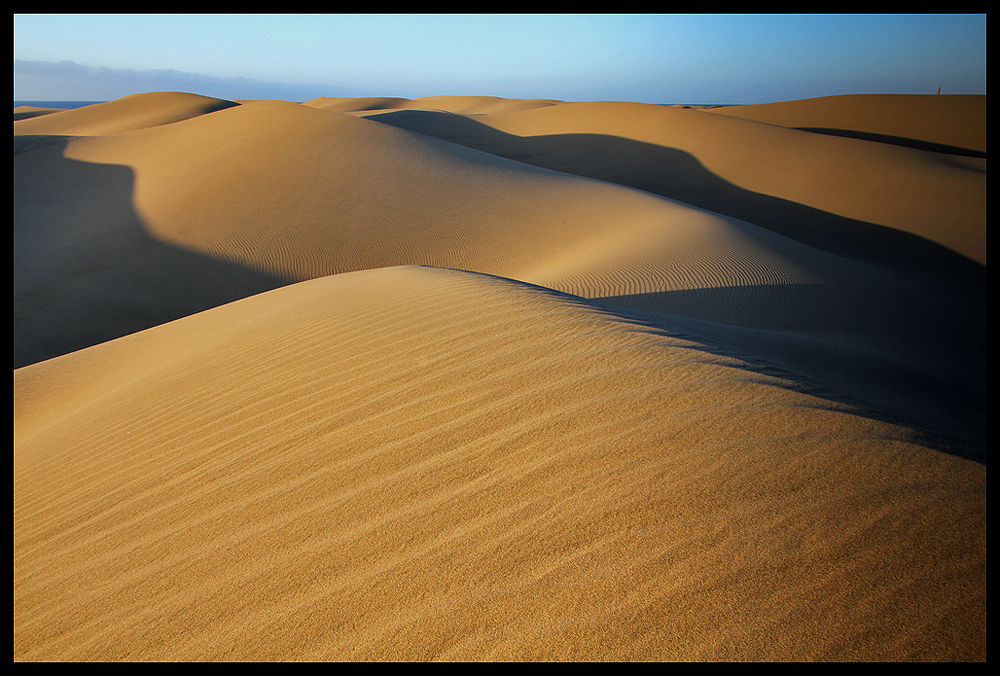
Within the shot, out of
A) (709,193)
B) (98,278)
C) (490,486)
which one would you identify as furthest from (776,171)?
(490,486)

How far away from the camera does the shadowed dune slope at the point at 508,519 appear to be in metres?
1.57

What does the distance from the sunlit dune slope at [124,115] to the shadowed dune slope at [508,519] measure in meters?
43.9

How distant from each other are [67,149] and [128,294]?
10572 mm

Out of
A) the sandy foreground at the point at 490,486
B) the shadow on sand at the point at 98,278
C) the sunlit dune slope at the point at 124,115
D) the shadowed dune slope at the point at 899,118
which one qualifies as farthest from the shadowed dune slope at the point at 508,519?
the sunlit dune slope at the point at 124,115

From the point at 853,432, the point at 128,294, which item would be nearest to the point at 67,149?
the point at 128,294

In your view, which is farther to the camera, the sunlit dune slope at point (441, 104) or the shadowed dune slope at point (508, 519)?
the sunlit dune slope at point (441, 104)

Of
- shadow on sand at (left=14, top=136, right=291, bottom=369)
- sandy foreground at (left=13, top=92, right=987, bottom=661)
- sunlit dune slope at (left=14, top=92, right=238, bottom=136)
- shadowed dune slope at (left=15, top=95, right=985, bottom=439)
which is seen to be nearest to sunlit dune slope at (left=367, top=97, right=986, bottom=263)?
shadowed dune slope at (left=15, top=95, right=985, bottom=439)

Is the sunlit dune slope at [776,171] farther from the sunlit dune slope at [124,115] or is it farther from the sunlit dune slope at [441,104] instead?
the sunlit dune slope at [441,104]

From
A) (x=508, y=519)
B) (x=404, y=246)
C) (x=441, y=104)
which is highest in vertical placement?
(x=441, y=104)

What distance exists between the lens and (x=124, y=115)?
141 ft

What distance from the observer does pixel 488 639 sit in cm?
155

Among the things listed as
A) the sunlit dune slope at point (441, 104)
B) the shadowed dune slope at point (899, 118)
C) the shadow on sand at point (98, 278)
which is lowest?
the shadow on sand at point (98, 278)

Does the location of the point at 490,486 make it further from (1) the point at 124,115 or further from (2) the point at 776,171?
(1) the point at 124,115

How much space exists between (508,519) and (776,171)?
22.0m
